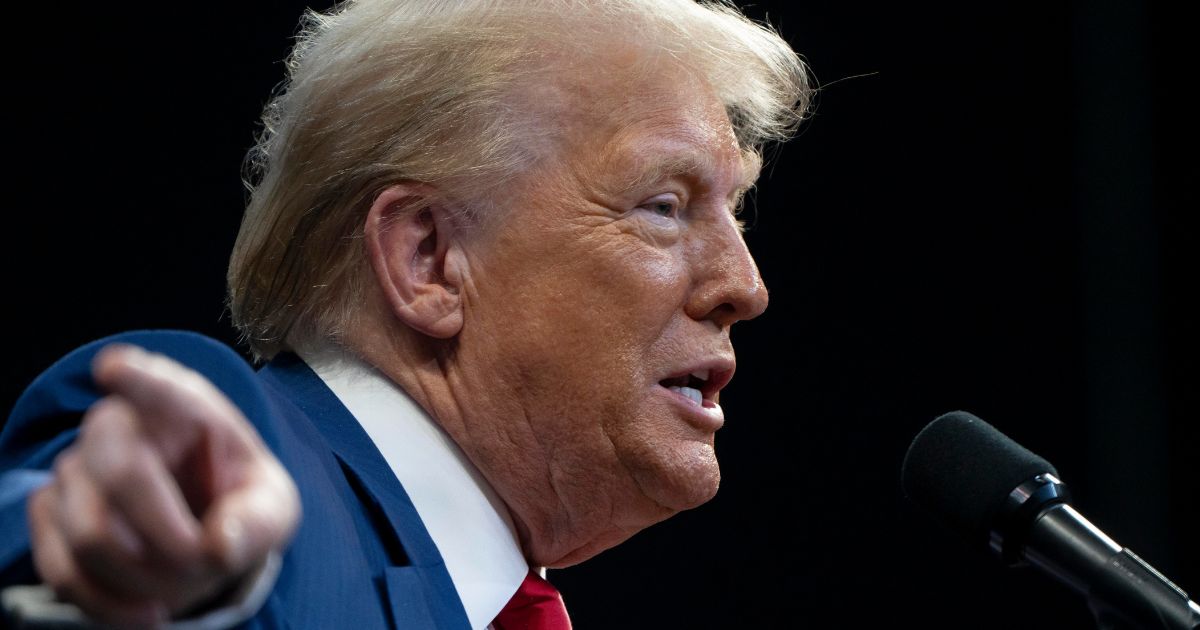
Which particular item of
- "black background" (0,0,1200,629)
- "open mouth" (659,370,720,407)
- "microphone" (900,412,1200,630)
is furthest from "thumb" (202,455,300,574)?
"black background" (0,0,1200,629)

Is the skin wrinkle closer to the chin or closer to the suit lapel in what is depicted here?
the chin

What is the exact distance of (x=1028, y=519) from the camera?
3.78ft

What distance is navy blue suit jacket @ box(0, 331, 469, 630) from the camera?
0.96 metres

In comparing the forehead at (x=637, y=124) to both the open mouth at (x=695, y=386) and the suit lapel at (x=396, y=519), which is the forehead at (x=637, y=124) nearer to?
the open mouth at (x=695, y=386)

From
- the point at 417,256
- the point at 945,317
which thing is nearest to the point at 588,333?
the point at 417,256

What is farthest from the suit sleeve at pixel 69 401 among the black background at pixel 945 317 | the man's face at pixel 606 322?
the black background at pixel 945 317

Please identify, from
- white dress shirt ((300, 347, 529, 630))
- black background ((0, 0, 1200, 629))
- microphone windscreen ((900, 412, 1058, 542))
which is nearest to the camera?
microphone windscreen ((900, 412, 1058, 542))

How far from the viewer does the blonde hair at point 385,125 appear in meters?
1.61

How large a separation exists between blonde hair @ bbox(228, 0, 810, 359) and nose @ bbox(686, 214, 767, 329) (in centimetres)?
25

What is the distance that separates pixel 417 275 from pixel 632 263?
0.27 m

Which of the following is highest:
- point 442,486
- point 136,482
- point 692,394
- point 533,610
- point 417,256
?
point 136,482

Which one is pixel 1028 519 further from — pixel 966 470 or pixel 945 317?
pixel 945 317

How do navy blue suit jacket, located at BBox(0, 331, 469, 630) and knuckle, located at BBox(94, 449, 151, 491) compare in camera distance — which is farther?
navy blue suit jacket, located at BBox(0, 331, 469, 630)

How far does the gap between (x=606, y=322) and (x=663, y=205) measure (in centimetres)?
20
